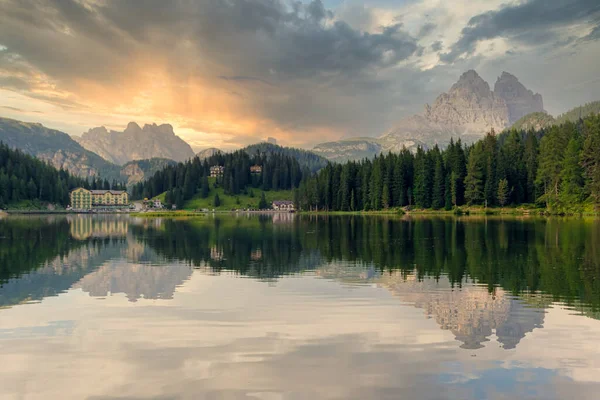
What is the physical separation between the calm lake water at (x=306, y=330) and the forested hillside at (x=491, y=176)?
96606mm

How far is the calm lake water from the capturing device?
12383 mm

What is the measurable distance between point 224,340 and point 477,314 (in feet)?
37.5

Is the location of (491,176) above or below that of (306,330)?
above

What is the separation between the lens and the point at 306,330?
58.5 ft

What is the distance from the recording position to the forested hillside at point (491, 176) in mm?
117438

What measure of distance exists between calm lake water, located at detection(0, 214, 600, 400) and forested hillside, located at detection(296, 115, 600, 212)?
9661 centimetres

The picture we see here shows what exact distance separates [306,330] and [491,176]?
5653 inches

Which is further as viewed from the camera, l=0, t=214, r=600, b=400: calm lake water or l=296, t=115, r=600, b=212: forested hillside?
l=296, t=115, r=600, b=212: forested hillside

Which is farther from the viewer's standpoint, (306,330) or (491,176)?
(491,176)

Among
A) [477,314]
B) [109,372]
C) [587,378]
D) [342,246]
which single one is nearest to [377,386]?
[587,378]

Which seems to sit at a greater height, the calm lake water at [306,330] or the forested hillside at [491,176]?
the forested hillside at [491,176]

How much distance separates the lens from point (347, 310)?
21.5 m

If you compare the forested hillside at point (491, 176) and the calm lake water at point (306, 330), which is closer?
the calm lake water at point (306, 330)

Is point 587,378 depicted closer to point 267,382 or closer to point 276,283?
point 267,382
